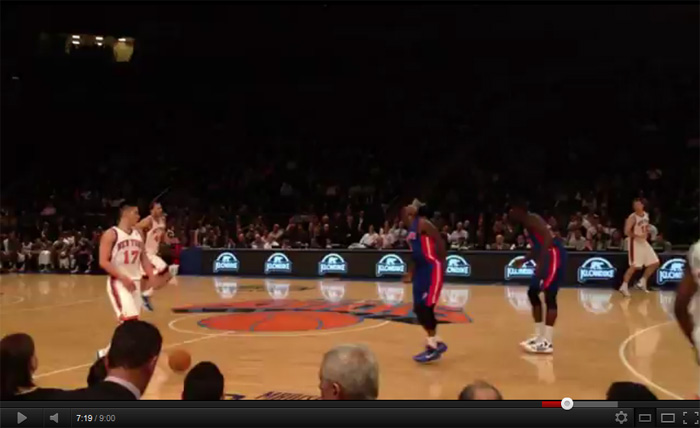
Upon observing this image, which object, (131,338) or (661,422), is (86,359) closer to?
(131,338)

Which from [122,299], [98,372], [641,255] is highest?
[98,372]

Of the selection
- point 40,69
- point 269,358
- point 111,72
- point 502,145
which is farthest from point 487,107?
point 269,358

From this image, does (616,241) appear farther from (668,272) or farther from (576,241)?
(668,272)

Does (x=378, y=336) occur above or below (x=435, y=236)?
below

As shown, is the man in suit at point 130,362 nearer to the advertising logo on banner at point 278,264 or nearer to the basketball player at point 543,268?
the basketball player at point 543,268

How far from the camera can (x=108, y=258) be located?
805cm

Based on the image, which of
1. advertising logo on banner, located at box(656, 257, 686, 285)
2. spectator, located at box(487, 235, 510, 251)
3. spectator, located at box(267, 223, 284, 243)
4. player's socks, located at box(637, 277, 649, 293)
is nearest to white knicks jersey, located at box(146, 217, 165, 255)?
spectator, located at box(267, 223, 284, 243)

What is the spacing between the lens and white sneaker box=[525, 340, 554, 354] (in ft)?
30.4

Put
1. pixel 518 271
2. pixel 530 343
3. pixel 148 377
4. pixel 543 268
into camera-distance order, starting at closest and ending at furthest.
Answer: pixel 148 377
pixel 543 268
pixel 530 343
pixel 518 271

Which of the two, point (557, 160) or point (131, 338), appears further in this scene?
point (557, 160)

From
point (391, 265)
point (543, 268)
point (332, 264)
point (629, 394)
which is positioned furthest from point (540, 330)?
point (332, 264)

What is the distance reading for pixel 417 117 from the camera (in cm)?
2778

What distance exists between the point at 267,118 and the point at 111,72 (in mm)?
5801

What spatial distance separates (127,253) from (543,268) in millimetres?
4665
